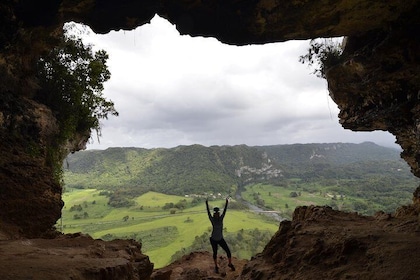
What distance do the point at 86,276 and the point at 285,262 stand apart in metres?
6.72

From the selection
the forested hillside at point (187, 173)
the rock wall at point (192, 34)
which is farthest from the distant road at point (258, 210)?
the rock wall at point (192, 34)

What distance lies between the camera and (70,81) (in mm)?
16297

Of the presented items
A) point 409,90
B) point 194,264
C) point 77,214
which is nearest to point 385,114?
point 409,90

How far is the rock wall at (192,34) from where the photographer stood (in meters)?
11.8

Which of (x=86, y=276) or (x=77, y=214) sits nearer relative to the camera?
(x=86, y=276)

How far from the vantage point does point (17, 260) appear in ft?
20.5

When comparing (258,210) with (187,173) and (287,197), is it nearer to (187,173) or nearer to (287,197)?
(287,197)

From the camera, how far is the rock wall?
1177 centimetres

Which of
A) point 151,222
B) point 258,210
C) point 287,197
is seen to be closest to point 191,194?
point 151,222

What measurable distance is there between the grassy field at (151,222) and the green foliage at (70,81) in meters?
49.8

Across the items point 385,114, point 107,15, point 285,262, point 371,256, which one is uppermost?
point 107,15

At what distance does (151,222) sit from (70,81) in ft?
306

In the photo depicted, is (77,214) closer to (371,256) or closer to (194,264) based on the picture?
(194,264)

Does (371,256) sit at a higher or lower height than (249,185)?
higher
